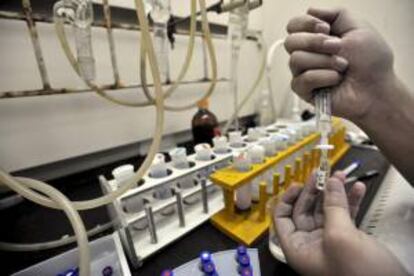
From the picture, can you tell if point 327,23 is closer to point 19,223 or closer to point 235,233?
point 235,233

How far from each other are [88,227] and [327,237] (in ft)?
1.56

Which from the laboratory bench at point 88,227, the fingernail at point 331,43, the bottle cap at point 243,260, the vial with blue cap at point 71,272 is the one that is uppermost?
the fingernail at point 331,43

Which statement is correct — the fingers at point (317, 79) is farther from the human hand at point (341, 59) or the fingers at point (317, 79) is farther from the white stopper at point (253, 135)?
the white stopper at point (253, 135)

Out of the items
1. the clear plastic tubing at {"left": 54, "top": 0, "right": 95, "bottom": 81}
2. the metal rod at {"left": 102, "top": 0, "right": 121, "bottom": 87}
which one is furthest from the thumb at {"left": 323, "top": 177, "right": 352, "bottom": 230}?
the metal rod at {"left": 102, "top": 0, "right": 121, "bottom": 87}

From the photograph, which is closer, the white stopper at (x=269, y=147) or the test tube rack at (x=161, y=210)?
the test tube rack at (x=161, y=210)

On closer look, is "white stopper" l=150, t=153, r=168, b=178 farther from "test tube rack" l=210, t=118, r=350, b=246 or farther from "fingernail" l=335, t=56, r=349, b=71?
"fingernail" l=335, t=56, r=349, b=71

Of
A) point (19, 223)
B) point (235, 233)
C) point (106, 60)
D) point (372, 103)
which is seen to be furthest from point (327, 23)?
point (19, 223)

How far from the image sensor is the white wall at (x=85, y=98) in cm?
57

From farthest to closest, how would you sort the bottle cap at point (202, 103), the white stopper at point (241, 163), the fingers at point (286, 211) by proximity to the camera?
the bottle cap at point (202, 103) < the white stopper at point (241, 163) < the fingers at point (286, 211)

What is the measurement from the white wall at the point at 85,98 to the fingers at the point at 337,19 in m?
0.61

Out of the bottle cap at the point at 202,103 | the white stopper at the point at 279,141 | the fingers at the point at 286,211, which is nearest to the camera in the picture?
the fingers at the point at 286,211

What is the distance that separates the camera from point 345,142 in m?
0.92

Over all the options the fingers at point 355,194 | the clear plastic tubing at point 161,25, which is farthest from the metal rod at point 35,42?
the fingers at point 355,194

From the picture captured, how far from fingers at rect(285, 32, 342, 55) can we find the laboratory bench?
A: 1.20 feet
